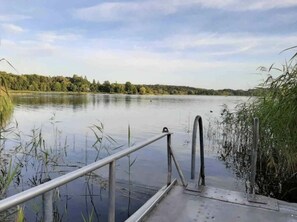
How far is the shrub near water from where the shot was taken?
5043mm

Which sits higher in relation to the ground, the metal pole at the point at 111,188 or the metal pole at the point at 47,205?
the metal pole at the point at 47,205

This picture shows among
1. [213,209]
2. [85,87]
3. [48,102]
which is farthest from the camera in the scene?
[85,87]

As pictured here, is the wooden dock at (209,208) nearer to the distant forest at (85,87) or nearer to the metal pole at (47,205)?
the metal pole at (47,205)

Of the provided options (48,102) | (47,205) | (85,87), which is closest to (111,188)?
(47,205)

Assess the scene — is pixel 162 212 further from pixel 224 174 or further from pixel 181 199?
pixel 224 174

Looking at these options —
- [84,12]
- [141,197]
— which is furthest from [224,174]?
[84,12]

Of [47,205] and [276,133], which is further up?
[47,205]

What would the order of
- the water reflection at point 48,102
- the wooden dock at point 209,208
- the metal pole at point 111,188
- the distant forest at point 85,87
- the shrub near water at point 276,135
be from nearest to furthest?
the metal pole at point 111,188
the wooden dock at point 209,208
the shrub near water at point 276,135
the water reflection at point 48,102
the distant forest at point 85,87

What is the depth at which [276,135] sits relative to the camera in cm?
582

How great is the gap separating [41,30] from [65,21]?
2894 millimetres

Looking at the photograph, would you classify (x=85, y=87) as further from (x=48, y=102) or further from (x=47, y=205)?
(x=47, y=205)

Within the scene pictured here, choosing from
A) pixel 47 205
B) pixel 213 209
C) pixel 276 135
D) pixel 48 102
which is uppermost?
pixel 47 205

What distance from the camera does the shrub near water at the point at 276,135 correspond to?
5.04 metres

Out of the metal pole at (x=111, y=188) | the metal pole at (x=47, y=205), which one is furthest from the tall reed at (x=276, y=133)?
the metal pole at (x=47, y=205)
